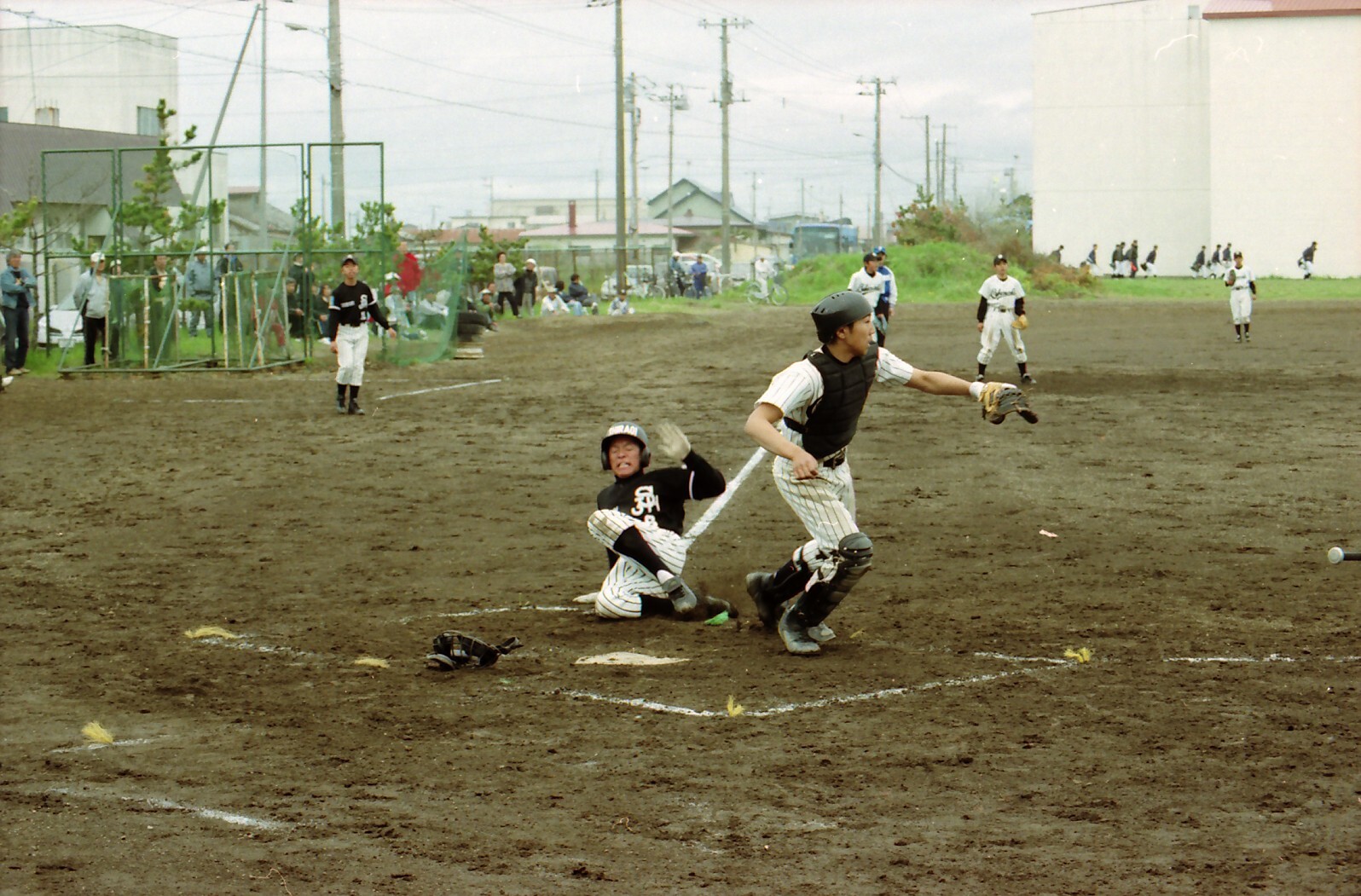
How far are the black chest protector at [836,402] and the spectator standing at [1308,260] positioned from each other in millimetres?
67133

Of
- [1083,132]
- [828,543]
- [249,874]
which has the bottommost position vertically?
[249,874]

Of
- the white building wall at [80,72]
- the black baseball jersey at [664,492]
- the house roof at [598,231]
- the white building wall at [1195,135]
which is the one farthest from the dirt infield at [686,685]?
the house roof at [598,231]

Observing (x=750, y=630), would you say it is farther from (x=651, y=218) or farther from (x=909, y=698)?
(x=651, y=218)

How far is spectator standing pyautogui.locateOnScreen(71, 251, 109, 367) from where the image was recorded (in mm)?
26141

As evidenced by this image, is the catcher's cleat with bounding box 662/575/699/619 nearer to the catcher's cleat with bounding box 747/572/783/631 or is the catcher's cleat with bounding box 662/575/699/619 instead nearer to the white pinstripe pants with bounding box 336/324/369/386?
the catcher's cleat with bounding box 747/572/783/631

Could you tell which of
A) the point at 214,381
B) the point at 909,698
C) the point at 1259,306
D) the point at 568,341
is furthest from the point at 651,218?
the point at 909,698

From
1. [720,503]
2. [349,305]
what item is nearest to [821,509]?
[720,503]

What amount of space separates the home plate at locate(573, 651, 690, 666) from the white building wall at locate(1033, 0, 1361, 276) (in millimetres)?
70433

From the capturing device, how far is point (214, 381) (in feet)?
84.6

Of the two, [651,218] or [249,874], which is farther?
[651,218]

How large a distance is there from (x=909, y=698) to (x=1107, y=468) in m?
8.24

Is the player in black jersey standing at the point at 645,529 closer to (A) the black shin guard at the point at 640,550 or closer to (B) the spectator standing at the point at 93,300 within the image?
(A) the black shin guard at the point at 640,550

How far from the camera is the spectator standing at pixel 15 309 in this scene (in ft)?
82.9

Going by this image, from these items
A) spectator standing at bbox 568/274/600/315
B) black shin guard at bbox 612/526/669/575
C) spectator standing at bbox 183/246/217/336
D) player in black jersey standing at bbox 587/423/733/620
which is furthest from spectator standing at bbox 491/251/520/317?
black shin guard at bbox 612/526/669/575
